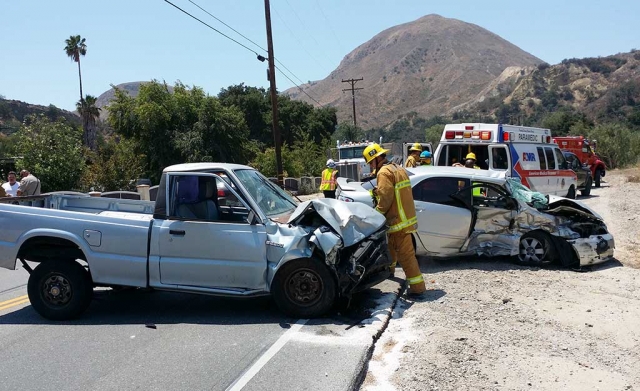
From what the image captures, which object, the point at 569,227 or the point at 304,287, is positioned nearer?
the point at 304,287

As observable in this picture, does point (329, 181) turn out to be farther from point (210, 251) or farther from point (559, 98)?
point (559, 98)

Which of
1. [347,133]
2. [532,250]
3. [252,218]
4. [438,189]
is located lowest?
[532,250]

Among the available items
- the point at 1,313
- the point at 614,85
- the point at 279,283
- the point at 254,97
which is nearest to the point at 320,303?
the point at 279,283

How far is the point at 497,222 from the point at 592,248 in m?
1.44

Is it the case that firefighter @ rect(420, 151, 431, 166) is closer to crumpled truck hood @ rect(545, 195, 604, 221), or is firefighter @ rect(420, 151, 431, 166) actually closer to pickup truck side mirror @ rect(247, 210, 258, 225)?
crumpled truck hood @ rect(545, 195, 604, 221)

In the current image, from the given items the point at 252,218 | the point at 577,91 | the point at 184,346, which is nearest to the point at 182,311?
the point at 184,346

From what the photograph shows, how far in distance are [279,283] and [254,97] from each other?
54164 mm

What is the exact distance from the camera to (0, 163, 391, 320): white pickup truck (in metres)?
6.35

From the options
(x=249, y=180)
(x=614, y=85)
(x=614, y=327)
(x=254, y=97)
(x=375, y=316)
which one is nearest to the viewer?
(x=614, y=327)

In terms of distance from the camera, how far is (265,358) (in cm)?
531

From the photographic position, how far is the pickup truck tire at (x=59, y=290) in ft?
21.6

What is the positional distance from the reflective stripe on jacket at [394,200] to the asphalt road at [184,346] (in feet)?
3.08

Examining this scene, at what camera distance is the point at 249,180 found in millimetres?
7016

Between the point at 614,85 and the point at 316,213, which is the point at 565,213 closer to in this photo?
the point at 316,213
